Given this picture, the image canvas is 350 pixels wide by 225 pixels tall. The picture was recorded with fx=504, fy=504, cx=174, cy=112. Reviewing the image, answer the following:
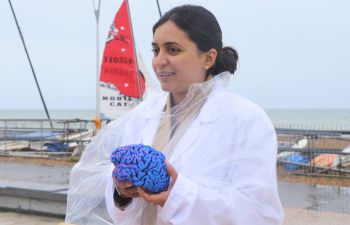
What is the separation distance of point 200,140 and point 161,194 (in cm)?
23

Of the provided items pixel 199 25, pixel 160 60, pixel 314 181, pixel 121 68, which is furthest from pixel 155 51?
pixel 121 68

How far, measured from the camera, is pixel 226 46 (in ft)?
6.37

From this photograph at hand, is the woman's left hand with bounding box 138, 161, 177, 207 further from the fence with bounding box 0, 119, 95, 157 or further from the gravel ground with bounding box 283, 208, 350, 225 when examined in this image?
the fence with bounding box 0, 119, 95, 157

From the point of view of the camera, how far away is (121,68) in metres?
16.0

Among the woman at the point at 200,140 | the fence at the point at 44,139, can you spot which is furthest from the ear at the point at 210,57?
the fence at the point at 44,139

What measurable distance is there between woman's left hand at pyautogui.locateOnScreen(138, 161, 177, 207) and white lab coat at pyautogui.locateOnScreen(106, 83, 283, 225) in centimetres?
2

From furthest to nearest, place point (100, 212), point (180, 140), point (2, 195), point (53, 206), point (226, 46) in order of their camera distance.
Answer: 1. point (2, 195)
2. point (53, 206)
3. point (100, 212)
4. point (226, 46)
5. point (180, 140)

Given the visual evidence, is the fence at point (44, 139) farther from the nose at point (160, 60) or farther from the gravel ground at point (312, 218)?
the nose at point (160, 60)

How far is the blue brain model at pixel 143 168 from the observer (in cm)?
152

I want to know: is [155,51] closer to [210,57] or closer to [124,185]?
[210,57]

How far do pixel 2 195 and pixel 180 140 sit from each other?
536 centimetres

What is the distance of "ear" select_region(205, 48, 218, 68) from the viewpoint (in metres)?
1.81

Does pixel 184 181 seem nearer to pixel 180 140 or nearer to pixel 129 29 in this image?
pixel 180 140

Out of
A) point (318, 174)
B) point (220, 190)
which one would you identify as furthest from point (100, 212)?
point (318, 174)
